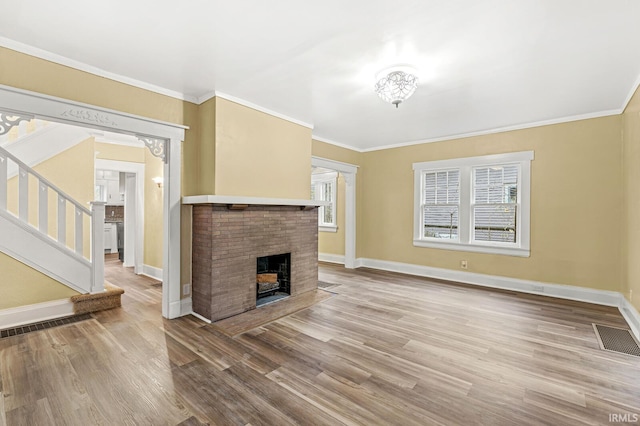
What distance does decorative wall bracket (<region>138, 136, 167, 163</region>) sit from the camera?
3393 mm

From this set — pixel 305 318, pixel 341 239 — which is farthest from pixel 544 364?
pixel 341 239

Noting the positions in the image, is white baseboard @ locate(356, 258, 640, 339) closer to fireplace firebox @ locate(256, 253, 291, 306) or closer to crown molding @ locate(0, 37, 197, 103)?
fireplace firebox @ locate(256, 253, 291, 306)

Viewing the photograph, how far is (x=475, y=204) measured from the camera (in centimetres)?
532

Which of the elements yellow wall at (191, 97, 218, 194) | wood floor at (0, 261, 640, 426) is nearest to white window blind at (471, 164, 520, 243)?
wood floor at (0, 261, 640, 426)

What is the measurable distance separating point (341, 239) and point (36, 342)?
5.70m

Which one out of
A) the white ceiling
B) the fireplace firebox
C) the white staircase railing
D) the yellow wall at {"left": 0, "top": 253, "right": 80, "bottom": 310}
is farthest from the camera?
the fireplace firebox

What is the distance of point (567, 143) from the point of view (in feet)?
14.5

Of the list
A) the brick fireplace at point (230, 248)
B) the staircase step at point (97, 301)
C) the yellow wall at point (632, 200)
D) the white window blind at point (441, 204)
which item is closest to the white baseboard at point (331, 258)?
the white window blind at point (441, 204)

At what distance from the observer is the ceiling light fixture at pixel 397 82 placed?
2883 millimetres

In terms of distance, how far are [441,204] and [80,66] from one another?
224 inches

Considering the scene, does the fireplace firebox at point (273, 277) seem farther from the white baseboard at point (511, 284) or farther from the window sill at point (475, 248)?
the window sill at point (475, 248)

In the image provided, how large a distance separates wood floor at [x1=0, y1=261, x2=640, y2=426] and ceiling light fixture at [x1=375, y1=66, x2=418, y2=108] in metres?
2.55

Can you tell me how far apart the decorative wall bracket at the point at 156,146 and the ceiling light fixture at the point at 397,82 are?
2.61m

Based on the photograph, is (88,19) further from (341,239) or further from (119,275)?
(341,239)
